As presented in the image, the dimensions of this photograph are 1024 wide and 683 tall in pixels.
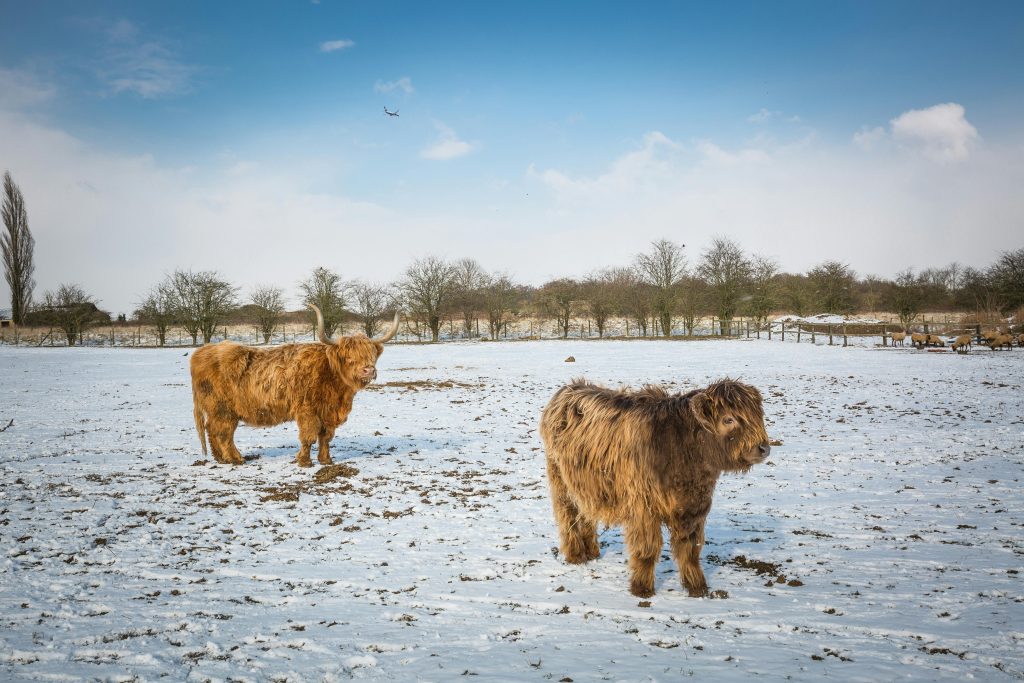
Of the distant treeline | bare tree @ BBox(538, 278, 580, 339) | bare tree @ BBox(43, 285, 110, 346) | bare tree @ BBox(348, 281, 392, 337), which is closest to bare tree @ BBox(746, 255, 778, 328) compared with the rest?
the distant treeline

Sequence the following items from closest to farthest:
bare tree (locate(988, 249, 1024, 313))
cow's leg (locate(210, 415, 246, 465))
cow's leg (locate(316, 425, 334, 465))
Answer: cow's leg (locate(316, 425, 334, 465)) < cow's leg (locate(210, 415, 246, 465)) < bare tree (locate(988, 249, 1024, 313))

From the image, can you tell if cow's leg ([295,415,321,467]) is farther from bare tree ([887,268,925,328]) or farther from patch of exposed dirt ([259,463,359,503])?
bare tree ([887,268,925,328])

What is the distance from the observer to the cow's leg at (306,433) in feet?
27.0

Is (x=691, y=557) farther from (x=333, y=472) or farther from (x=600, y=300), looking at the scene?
(x=600, y=300)

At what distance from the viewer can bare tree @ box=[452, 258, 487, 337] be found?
186 feet

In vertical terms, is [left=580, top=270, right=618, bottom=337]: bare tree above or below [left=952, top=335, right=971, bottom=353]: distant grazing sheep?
above

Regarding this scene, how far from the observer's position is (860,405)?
14.5 metres

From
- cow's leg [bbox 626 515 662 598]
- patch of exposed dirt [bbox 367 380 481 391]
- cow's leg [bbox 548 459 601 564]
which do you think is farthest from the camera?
patch of exposed dirt [bbox 367 380 481 391]

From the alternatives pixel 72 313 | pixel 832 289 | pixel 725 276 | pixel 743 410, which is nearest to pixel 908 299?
pixel 832 289

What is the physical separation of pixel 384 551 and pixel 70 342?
194ft

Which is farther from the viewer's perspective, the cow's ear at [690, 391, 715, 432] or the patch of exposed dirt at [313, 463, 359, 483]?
the patch of exposed dirt at [313, 463, 359, 483]

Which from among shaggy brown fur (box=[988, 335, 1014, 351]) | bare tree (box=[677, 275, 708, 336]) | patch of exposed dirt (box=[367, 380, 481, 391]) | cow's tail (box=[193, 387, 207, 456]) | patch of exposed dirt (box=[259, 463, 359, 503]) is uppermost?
bare tree (box=[677, 275, 708, 336])

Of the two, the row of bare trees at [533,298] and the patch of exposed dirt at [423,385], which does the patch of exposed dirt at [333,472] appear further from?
the row of bare trees at [533,298]

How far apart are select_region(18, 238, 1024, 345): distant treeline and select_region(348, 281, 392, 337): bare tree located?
11cm
